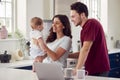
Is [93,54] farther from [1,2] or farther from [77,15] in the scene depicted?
[1,2]

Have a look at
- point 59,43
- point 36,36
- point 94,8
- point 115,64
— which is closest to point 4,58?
point 36,36

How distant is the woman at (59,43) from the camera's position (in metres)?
2.87

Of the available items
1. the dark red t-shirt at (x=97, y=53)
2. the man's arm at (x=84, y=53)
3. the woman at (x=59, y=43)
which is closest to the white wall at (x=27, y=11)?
the woman at (x=59, y=43)

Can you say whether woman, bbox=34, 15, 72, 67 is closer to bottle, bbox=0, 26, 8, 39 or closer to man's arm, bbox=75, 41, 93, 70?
man's arm, bbox=75, 41, 93, 70

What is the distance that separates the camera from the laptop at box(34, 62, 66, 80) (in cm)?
205

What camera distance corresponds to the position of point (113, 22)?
7219 millimetres

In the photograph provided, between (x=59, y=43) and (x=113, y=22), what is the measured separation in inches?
179

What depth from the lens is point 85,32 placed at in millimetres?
2709

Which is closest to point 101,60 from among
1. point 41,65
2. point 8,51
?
point 41,65

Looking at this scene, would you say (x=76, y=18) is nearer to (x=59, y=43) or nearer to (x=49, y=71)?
(x=59, y=43)

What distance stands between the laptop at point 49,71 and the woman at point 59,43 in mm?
695

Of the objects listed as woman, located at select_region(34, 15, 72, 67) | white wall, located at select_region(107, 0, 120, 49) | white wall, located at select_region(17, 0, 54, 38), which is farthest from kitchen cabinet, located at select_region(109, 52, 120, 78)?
woman, located at select_region(34, 15, 72, 67)

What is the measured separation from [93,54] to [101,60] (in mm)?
103

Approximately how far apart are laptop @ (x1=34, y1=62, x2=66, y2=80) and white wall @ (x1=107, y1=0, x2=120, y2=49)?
16.2 ft
